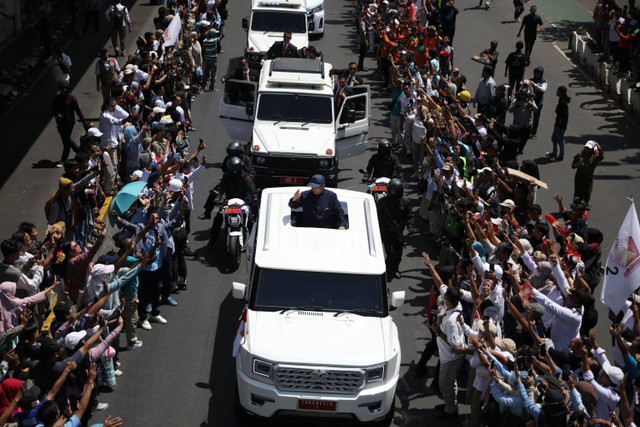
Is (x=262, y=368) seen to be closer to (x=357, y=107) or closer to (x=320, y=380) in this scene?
(x=320, y=380)

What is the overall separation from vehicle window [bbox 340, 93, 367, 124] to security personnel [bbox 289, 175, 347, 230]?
20.0 ft

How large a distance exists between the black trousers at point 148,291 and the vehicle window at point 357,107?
7.04 m

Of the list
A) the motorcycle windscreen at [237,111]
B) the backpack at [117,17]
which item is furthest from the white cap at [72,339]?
the backpack at [117,17]

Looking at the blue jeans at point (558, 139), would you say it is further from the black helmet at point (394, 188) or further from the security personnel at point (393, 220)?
the black helmet at point (394, 188)

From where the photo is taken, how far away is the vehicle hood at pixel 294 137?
18.6 meters

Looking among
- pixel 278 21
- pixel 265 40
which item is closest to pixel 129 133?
pixel 265 40

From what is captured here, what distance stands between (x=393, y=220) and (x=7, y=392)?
26.2 ft

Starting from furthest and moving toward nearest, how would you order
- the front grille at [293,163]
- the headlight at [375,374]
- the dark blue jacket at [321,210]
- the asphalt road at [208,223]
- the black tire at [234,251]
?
the front grille at [293,163] < the black tire at [234,251] < the dark blue jacket at [321,210] < the asphalt road at [208,223] < the headlight at [375,374]

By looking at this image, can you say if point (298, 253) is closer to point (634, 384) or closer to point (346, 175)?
point (634, 384)

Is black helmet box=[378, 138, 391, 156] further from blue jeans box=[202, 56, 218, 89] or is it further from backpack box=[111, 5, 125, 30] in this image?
backpack box=[111, 5, 125, 30]

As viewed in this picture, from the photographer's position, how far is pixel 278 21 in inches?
1105

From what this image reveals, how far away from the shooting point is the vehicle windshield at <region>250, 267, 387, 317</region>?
11.9 meters

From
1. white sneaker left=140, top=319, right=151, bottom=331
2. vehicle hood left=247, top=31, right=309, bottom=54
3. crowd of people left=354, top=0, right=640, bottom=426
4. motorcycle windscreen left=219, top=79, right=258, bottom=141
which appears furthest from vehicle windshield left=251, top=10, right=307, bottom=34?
white sneaker left=140, top=319, right=151, bottom=331

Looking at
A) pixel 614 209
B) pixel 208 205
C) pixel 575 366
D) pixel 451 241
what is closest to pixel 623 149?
pixel 614 209
